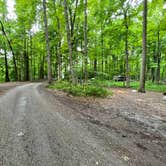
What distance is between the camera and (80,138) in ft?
10.6

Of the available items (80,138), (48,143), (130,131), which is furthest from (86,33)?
(48,143)

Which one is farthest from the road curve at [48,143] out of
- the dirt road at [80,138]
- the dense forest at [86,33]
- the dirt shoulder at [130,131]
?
the dense forest at [86,33]

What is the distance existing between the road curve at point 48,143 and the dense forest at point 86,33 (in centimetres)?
493

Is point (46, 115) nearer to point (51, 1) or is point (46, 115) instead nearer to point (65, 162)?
point (65, 162)

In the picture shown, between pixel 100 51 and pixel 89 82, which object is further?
pixel 100 51

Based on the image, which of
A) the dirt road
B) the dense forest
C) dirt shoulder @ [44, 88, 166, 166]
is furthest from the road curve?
the dense forest

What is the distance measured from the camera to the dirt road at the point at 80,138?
249 centimetres

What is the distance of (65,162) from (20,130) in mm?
1575

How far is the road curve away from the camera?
2434 mm

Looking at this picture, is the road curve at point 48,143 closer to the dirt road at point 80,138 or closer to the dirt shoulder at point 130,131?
the dirt road at point 80,138

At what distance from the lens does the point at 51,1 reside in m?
13.7

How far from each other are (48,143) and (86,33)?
407 inches

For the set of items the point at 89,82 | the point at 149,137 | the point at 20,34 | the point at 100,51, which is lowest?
the point at 149,137

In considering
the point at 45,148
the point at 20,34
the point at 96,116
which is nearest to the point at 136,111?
the point at 96,116
